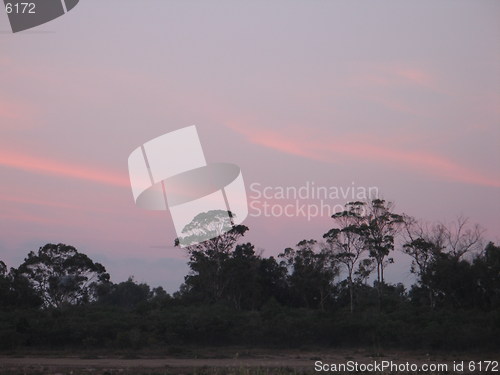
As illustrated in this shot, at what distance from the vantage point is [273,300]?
159 ft

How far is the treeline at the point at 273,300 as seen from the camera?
126 feet

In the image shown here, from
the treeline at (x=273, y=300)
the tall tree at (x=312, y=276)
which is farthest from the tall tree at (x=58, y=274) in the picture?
the tall tree at (x=312, y=276)

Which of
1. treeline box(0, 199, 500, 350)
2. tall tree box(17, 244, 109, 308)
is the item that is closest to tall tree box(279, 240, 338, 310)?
treeline box(0, 199, 500, 350)

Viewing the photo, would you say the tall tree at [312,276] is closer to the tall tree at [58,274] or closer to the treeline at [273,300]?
the treeline at [273,300]

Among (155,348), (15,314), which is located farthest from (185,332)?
(15,314)

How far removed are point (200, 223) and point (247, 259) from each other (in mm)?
4819

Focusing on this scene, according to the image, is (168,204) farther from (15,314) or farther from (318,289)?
(318,289)

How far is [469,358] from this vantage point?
3316 centimetres

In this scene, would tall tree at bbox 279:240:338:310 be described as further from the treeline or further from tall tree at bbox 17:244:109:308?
tall tree at bbox 17:244:109:308

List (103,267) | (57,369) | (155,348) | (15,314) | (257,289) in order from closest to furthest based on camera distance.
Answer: (57,369)
(155,348)
(15,314)
(257,289)
(103,267)

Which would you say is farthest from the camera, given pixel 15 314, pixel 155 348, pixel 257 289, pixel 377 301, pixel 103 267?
pixel 103 267

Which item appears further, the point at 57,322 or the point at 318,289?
the point at 318,289

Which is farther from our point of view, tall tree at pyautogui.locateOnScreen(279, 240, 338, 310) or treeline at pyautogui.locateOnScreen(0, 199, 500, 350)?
tall tree at pyautogui.locateOnScreen(279, 240, 338, 310)

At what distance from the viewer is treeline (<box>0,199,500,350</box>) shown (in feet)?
126
